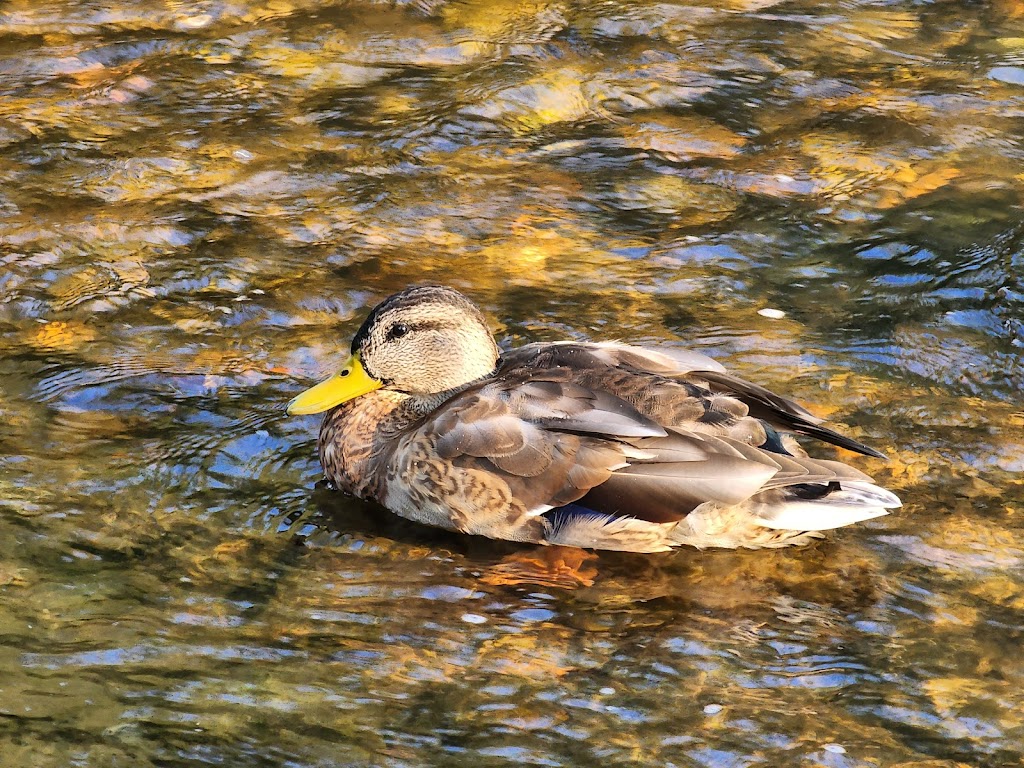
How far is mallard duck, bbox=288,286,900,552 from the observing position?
5668mm

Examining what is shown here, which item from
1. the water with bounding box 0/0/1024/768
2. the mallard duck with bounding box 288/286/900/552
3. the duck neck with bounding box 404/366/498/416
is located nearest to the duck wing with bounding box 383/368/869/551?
the mallard duck with bounding box 288/286/900/552

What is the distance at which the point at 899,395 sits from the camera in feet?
22.3

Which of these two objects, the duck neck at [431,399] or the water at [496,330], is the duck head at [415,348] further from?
the water at [496,330]

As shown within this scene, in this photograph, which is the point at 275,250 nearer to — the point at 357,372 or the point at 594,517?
the point at 357,372

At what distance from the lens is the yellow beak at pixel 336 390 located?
644 cm

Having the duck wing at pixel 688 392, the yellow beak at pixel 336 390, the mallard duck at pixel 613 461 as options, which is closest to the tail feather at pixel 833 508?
the mallard duck at pixel 613 461

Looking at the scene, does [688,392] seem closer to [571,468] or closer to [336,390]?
[571,468]

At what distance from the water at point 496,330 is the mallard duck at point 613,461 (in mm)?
148

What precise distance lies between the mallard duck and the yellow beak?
16cm

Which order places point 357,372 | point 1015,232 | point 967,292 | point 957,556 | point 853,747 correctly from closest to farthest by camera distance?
1. point 853,747
2. point 957,556
3. point 357,372
4. point 967,292
5. point 1015,232

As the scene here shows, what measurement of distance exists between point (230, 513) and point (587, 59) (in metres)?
5.52

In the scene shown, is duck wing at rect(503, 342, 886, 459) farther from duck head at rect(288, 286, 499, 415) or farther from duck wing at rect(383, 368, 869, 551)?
duck head at rect(288, 286, 499, 415)

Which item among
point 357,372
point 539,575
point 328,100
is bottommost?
point 539,575

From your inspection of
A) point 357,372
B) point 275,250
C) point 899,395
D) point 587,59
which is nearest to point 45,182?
point 275,250
